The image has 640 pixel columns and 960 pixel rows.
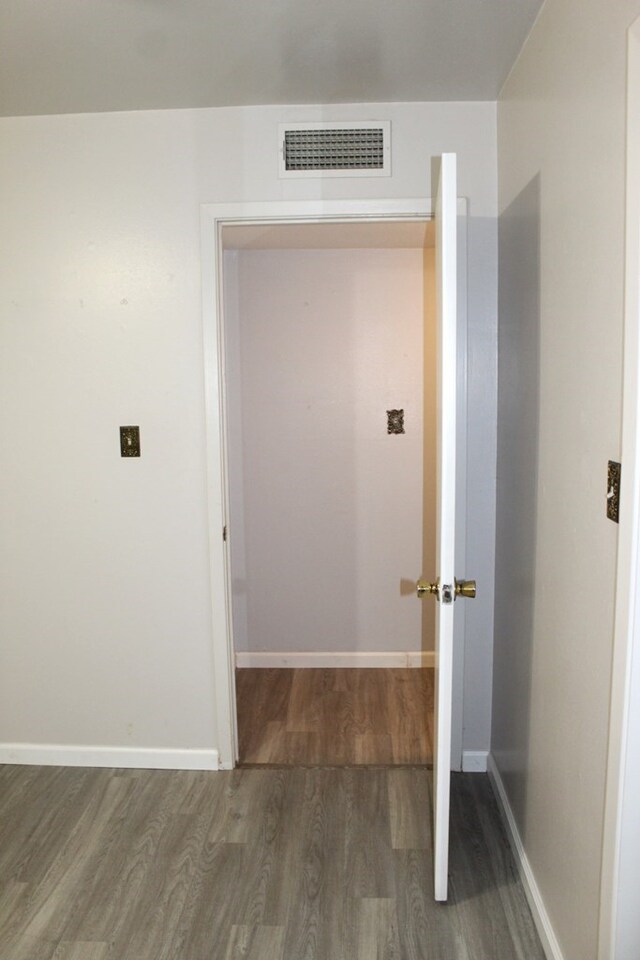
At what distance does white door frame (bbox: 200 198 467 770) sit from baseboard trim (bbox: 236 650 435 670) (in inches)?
39.9

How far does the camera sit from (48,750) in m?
2.61

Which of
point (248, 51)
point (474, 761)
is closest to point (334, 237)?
point (248, 51)

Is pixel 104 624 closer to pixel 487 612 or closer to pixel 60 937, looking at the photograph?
pixel 60 937

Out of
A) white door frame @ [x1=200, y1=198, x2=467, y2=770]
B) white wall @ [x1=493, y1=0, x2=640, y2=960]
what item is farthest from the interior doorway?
white wall @ [x1=493, y1=0, x2=640, y2=960]

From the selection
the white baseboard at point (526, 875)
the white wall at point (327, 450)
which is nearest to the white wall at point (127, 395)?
the white baseboard at point (526, 875)

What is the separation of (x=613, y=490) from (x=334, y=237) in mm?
2147

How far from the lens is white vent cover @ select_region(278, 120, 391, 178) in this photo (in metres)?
2.28

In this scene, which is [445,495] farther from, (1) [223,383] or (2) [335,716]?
(2) [335,716]

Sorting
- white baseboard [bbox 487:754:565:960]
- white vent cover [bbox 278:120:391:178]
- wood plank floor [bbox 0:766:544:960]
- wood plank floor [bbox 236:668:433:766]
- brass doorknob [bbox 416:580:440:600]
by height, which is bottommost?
wood plank floor [bbox 0:766:544:960]

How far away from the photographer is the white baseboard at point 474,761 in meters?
2.52

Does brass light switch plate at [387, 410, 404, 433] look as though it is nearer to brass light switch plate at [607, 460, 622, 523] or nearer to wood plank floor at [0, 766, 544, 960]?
wood plank floor at [0, 766, 544, 960]

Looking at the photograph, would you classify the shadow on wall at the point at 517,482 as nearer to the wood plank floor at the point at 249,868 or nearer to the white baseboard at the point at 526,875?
the white baseboard at the point at 526,875

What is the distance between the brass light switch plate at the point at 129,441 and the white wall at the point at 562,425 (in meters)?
1.30

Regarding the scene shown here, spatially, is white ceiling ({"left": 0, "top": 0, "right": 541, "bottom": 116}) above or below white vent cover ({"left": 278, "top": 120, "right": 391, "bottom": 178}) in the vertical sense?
above
